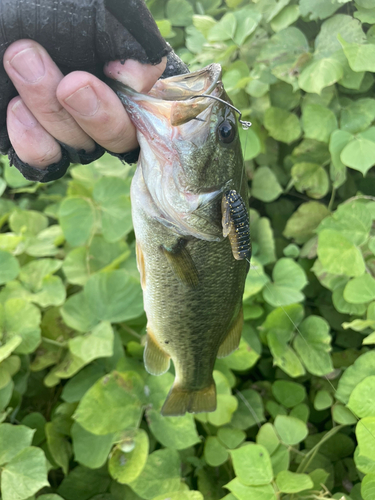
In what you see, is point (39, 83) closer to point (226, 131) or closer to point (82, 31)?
point (82, 31)

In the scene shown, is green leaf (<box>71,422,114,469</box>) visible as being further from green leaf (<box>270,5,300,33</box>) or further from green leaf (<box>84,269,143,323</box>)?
green leaf (<box>270,5,300,33</box>)

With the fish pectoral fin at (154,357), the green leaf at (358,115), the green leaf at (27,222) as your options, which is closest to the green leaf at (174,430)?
the fish pectoral fin at (154,357)

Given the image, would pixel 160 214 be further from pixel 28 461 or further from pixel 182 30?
pixel 182 30

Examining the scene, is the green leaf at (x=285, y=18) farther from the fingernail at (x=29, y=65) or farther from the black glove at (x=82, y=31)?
the fingernail at (x=29, y=65)

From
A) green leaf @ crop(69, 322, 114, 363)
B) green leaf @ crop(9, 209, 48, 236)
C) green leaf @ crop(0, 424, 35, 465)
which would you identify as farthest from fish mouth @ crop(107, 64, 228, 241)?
green leaf @ crop(9, 209, 48, 236)

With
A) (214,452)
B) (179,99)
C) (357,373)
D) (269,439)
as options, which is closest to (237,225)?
(179,99)

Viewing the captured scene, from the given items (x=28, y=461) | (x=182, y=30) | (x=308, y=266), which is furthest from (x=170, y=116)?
(x=182, y=30)
